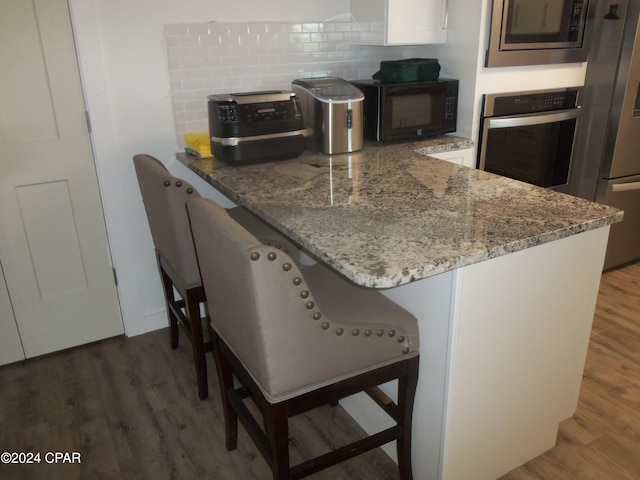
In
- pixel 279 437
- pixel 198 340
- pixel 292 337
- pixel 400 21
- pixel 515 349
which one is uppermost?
pixel 400 21

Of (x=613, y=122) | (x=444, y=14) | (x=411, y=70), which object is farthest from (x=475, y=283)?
(x=613, y=122)

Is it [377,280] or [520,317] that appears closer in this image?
[377,280]

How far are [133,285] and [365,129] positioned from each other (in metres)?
1.43

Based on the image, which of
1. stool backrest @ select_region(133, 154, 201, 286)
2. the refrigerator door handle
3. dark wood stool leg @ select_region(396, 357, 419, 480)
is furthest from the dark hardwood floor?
the refrigerator door handle

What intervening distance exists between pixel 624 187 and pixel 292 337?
2600 mm

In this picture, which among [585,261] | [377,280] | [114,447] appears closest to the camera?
[377,280]

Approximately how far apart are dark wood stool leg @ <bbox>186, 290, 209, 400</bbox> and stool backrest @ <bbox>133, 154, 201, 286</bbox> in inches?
3.0

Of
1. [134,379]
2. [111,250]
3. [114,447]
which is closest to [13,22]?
[111,250]

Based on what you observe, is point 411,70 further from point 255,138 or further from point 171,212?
point 171,212

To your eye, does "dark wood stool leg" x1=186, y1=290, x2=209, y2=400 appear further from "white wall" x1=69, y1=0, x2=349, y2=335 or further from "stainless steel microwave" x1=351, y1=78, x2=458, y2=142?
"stainless steel microwave" x1=351, y1=78, x2=458, y2=142

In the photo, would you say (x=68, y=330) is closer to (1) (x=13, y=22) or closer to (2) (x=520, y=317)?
(1) (x=13, y=22)

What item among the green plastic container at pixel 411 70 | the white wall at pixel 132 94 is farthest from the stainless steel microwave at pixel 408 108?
the white wall at pixel 132 94

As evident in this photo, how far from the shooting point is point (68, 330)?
8.48 ft

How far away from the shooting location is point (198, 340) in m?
2.14
